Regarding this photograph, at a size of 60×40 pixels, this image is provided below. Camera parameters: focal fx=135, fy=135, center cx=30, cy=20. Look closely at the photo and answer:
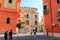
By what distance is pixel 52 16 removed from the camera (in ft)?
92.1

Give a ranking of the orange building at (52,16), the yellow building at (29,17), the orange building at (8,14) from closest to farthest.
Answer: the orange building at (52,16), the orange building at (8,14), the yellow building at (29,17)

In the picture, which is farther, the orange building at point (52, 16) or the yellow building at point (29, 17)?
the yellow building at point (29, 17)

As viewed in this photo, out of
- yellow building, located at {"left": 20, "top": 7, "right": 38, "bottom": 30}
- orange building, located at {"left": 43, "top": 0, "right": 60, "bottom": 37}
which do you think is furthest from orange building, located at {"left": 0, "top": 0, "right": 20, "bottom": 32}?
yellow building, located at {"left": 20, "top": 7, "right": 38, "bottom": 30}

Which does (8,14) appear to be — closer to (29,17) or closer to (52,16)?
(52,16)

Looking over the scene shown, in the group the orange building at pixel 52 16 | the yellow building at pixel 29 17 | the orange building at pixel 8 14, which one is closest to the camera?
the orange building at pixel 52 16

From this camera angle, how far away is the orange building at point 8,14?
29547 millimetres

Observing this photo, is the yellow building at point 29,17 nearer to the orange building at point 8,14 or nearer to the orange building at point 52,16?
the orange building at point 8,14

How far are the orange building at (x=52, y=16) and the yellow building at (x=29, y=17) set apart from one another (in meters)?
29.5

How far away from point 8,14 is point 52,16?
9.71 metres

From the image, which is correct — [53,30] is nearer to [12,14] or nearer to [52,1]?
[52,1]

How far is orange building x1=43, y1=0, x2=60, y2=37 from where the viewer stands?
2629 cm

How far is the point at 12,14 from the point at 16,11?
46.4 inches

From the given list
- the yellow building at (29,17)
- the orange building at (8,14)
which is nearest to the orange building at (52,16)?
the orange building at (8,14)

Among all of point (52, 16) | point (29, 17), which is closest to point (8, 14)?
point (52, 16)
